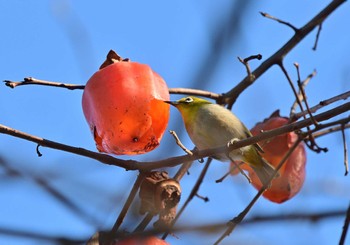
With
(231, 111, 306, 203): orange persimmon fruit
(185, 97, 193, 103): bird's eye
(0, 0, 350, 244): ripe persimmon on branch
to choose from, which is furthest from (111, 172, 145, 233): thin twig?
(185, 97, 193, 103): bird's eye

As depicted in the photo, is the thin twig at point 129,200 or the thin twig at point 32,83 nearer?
the thin twig at point 129,200

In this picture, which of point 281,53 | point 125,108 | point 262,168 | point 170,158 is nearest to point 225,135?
point 262,168

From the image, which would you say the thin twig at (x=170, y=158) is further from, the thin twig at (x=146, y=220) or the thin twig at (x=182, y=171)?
the thin twig at (x=182, y=171)

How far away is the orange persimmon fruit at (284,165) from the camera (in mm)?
3191

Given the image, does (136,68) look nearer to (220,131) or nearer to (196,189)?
(220,131)

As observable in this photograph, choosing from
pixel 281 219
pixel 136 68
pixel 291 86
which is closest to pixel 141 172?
pixel 136 68

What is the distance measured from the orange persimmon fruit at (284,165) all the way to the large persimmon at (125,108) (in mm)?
666

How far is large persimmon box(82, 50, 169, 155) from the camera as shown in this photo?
2.65 metres

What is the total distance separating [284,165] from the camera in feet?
10.6

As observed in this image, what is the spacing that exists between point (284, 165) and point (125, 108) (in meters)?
1.02

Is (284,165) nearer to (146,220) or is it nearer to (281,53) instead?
(281,53)

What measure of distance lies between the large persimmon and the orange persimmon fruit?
666 mm

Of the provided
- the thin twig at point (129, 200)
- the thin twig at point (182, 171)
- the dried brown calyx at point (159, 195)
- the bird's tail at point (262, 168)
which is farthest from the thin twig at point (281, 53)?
the thin twig at point (129, 200)

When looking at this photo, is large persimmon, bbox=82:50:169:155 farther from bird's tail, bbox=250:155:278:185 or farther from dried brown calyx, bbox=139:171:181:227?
bird's tail, bbox=250:155:278:185
